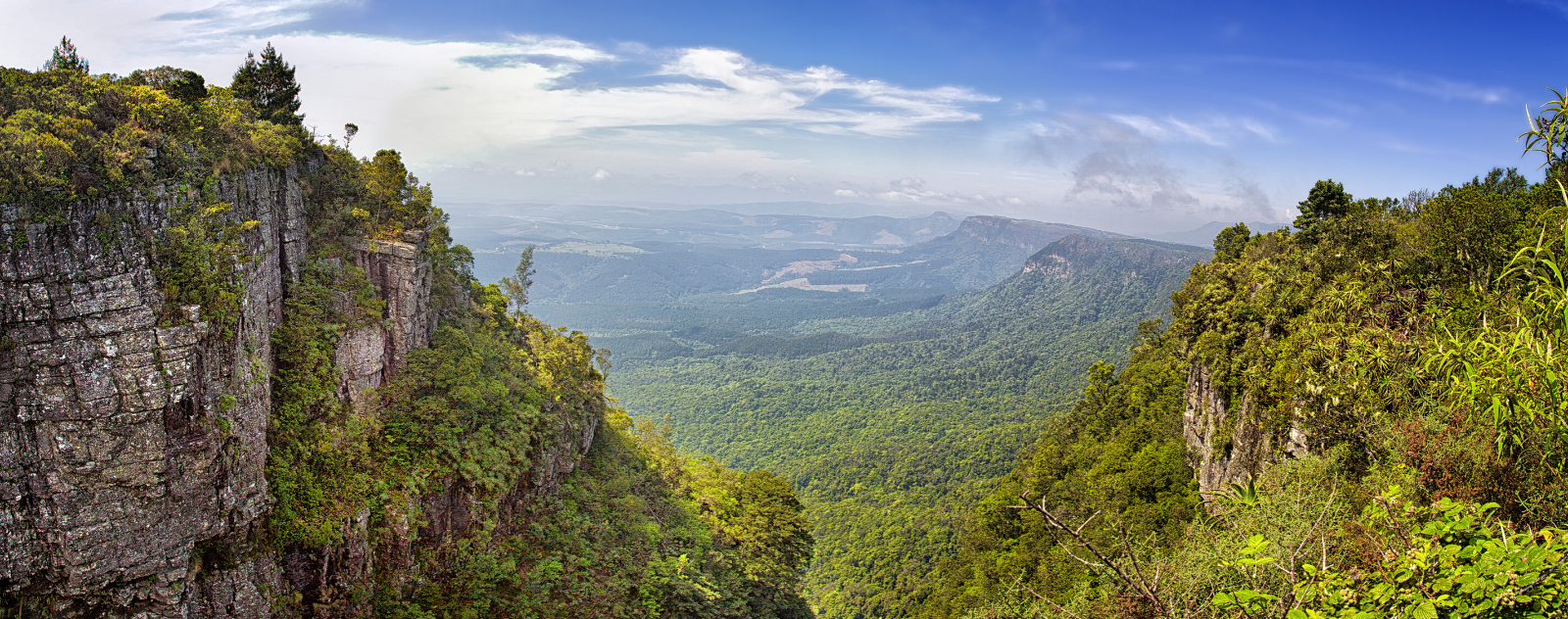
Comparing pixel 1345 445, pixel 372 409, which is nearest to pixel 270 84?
pixel 372 409

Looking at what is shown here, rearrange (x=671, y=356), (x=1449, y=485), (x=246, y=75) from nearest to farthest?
(x=1449, y=485)
(x=246, y=75)
(x=671, y=356)

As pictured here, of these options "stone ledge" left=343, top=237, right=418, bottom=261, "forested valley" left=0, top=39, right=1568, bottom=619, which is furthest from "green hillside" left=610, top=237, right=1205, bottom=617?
"stone ledge" left=343, top=237, right=418, bottom=261

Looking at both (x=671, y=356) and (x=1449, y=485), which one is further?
(x=671, y=356)

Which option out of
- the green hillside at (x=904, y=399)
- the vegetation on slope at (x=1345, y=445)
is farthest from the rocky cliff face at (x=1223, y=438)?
the green hillside at (x=904, y=399)

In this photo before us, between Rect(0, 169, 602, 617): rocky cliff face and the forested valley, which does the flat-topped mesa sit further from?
Rect(0, 169, 602, 617): rocky cliff face

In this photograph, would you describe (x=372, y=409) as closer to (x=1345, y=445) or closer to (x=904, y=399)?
(x=1345, y=445)

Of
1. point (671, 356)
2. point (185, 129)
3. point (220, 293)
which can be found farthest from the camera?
point (671, 356)

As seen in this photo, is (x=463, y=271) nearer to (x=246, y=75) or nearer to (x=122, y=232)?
(x=246, y=75)

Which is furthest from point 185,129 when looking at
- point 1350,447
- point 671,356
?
point 671,356
